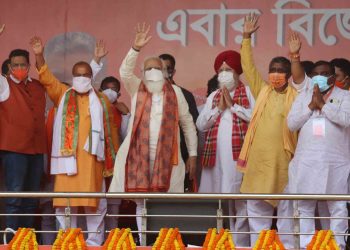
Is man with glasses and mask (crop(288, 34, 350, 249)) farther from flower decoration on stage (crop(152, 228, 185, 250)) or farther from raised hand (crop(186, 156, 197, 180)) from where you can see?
flower decoration on stage (crop(152, 228, 185, 250))

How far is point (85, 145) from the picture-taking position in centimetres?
1059

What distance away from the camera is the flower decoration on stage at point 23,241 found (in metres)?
8.45

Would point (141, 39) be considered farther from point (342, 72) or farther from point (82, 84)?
point (342, 72)

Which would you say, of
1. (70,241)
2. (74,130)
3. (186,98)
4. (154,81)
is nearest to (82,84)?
(74,130)

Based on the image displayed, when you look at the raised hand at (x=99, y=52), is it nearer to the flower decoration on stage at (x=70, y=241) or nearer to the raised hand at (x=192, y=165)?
the raised hand at (x=192, y=165)

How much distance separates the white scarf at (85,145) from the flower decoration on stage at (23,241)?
203 cm

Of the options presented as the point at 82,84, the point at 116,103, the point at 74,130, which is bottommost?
the point at 74,130

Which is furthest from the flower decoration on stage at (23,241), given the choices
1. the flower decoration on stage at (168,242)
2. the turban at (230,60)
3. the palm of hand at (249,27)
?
the palm of hand at (249,27)

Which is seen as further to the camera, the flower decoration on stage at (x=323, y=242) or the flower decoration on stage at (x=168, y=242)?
the flower decoration on stage at (x=168, y=242)

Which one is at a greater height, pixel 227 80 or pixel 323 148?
pixel 227 80

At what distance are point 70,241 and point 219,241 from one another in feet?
3.38

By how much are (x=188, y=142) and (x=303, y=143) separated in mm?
1134

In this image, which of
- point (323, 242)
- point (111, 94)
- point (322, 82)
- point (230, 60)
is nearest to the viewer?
point (323, 242)

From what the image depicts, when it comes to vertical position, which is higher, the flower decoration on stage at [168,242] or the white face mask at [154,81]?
the white face mask at [154,81]
